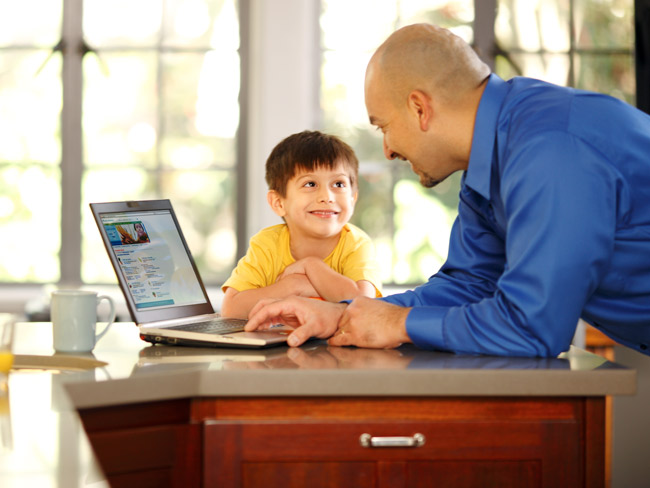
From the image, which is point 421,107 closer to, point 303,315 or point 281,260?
point 303,315

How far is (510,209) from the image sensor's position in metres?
1.46

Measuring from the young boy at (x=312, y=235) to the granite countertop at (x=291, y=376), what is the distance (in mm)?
546

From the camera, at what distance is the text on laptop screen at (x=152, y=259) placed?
5.82 feet

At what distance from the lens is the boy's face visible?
218 centimetres

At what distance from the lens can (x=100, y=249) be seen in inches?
172

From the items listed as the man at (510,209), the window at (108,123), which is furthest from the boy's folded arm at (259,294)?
the window at (108,123)

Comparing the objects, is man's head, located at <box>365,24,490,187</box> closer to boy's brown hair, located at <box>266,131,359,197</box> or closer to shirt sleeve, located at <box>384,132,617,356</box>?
shirt sleeve, located at <box>384,132,617,356</box>

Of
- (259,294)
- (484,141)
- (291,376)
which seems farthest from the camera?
(259,294)

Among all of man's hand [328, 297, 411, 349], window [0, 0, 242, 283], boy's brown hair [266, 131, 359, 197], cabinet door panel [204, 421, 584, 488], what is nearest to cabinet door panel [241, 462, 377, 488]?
cabinet door panel [204, 421, 584, 488]

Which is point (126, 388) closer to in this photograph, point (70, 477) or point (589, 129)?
point (70, 477)

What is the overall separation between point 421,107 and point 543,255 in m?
0.42

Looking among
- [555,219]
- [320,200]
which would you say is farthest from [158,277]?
[555,219]

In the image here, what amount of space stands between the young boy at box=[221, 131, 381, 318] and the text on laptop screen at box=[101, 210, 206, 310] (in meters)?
0.22

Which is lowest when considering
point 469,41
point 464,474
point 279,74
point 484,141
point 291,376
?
point 464,474
